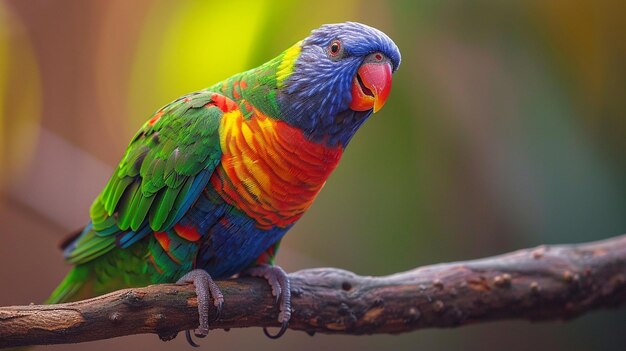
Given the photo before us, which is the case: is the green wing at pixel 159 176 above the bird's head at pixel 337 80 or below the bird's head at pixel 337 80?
below

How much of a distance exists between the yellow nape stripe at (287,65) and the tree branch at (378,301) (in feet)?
2.66

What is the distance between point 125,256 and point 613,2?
372cm

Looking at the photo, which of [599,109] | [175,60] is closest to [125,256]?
[175,60]

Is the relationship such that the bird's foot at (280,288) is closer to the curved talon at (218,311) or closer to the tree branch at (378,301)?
the tree branch at (378,301)

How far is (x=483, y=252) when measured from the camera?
4648 mm

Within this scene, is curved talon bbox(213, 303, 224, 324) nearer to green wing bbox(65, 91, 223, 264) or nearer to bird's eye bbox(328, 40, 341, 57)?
→ green wing bbox(65, 91, 223, 264)

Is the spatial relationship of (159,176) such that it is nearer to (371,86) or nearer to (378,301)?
(371,86)

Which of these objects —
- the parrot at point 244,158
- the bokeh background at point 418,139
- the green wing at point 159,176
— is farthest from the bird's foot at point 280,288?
the bokeh background at point 418,139

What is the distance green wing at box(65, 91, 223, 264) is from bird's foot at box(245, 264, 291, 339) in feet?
1.43

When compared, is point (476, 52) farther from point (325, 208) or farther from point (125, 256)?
point (125, 256)

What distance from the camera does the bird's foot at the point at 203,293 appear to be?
6.96 ft

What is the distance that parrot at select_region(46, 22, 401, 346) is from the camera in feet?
7.13

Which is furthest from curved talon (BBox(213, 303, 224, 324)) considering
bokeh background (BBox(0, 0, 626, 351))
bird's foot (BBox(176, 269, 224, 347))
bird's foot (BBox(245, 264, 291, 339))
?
bokeh background (BBox(0, 0, 626, 351))

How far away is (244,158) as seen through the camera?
2205 mm
